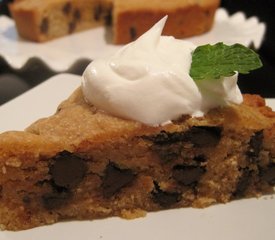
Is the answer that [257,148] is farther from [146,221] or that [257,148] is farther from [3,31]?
[3,31]

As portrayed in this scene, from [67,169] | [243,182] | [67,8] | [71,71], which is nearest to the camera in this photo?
[67,169]

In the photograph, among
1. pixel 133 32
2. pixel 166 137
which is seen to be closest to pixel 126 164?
pixel 166 137

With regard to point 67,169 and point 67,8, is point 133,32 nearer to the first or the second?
point 67,8

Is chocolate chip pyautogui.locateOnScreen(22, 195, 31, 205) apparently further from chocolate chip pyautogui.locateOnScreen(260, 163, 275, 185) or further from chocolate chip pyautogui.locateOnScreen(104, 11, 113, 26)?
chocolate chip pyautogui.locateOnScreen(104, 11, 113, 26)

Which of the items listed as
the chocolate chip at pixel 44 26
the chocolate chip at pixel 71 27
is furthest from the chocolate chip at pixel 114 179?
the chocolate chip at pixel 71 27

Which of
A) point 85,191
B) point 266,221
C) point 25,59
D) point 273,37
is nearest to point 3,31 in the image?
point 25,59

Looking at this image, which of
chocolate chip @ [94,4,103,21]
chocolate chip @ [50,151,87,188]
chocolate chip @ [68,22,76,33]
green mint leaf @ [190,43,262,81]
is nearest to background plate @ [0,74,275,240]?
chocolate chip @ [50,151,87,188]
